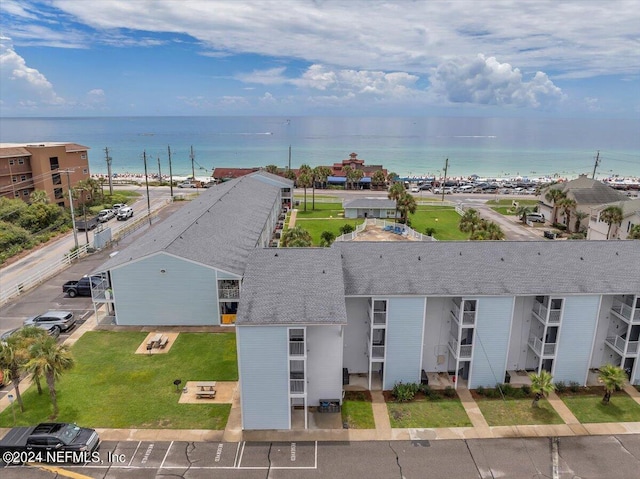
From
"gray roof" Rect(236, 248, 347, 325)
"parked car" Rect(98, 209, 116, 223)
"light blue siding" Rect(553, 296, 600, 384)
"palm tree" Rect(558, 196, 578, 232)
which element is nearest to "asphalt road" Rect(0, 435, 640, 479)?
"light blue siding" Rect(553, 296, 600, 384)

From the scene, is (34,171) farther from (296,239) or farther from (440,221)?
(440,221)

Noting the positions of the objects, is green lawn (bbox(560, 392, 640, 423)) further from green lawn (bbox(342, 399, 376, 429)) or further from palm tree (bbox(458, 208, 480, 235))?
palm tree (bbox(458, 208, 480, 235))

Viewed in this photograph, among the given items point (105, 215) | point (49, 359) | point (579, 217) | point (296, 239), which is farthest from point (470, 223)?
point (105, 215)

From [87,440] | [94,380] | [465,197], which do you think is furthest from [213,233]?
[465,197]

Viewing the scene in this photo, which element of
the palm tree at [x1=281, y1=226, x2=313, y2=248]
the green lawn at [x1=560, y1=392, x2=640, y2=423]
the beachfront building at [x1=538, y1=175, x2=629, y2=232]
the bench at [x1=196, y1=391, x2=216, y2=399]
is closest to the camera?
the green lawn at [x1=560, y1=392, x2=640, y2=423]

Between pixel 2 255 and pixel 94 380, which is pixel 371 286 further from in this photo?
pixel 2 255

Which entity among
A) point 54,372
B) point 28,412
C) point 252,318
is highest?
point 252,318
